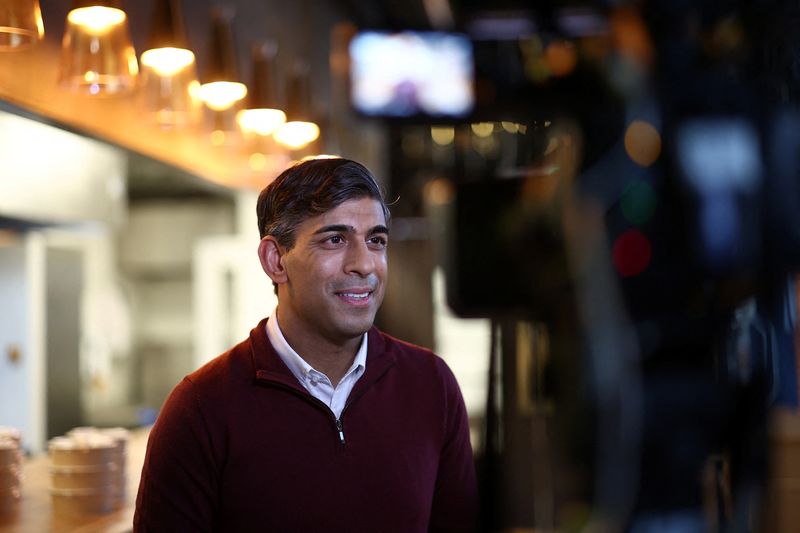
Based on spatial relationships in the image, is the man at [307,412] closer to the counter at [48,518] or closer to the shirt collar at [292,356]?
the shirt collar at [292,356]

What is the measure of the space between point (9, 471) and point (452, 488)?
0.90 meters

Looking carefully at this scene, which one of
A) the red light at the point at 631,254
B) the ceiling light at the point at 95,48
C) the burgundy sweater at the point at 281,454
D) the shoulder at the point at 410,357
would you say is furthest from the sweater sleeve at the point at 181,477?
the red light at the point at 631,254

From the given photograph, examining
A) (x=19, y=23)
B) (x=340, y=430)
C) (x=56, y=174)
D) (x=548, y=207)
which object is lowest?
(x=340, y=430)

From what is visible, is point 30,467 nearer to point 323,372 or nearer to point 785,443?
point 323,372

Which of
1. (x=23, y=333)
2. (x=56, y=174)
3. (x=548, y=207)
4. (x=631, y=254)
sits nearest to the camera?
(x=548, y=207)

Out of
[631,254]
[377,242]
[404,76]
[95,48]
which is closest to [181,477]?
[377,242]

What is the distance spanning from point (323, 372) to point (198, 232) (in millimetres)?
3403

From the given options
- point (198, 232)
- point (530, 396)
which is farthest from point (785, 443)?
point (198, 232)

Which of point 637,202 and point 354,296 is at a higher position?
point 637,202

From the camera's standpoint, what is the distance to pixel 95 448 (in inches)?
80.6

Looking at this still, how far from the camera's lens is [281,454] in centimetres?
154

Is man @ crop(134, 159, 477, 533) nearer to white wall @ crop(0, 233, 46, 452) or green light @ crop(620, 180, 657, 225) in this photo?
green light @ crop(620, 180, 657, 225)

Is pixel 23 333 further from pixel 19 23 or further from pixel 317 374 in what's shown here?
pixel 317 374

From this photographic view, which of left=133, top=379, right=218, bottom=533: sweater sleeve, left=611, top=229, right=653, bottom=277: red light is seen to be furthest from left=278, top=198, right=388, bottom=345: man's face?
left=611, top=229, right=653, bottom=277: red light
